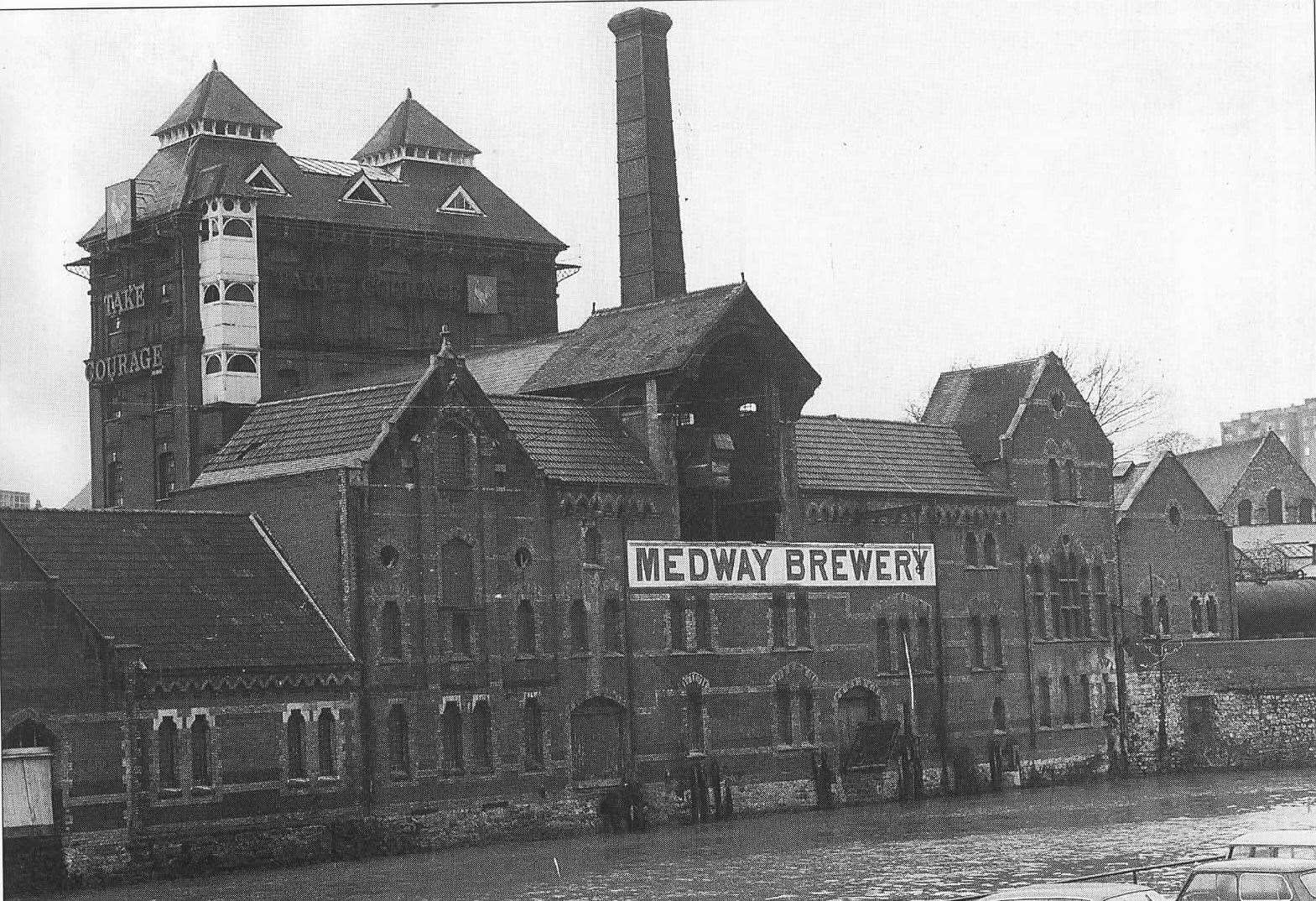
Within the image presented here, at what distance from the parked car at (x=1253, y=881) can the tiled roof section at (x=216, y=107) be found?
4914 centimetres

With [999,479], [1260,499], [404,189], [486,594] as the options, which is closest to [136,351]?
[404,189]

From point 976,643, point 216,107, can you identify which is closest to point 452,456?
point 976,643

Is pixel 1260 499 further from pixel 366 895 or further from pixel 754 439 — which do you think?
pixel 366 895

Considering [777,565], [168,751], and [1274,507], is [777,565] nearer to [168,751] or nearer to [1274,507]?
[168,751]

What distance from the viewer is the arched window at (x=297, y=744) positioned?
53688 millimetres

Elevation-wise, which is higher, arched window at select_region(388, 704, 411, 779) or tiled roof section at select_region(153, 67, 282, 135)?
tiled roof section at select_region(153, 67, 282, 135)

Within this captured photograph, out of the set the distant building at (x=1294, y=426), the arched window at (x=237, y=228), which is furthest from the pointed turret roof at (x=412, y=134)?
the distant building at (x=1294, y=426)

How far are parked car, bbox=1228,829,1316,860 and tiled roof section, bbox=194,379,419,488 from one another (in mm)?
26327

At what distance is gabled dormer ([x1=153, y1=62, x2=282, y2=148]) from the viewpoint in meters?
74.0

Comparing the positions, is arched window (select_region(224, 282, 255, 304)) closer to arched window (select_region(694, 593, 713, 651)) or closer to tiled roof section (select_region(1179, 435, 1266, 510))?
arched window (select_region(694, 593, 713, 651))

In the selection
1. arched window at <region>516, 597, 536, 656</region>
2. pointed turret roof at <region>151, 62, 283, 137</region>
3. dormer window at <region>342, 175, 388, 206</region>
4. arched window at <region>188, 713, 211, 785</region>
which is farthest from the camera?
dormer window at <region>342, 175, 388, 206</region>

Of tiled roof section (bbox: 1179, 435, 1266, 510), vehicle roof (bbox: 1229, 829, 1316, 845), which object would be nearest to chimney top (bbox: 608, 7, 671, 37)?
vehicle roof (bbox: 1229, 829, 1316, 845)

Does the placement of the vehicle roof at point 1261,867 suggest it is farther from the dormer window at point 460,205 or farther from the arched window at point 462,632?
the dormer window at point 460,205

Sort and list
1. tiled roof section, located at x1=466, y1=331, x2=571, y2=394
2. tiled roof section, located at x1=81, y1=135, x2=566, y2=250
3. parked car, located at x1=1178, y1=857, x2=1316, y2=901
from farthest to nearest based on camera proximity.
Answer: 1. tiled roof section, located at x1=81, y1=135, x2=566, y2=250
2. tiled roof section, located at x1=466, y1=331, x2=571, y2=394
3. parked car, located at x1=1178, y1=857, x2=1316, y2=901
